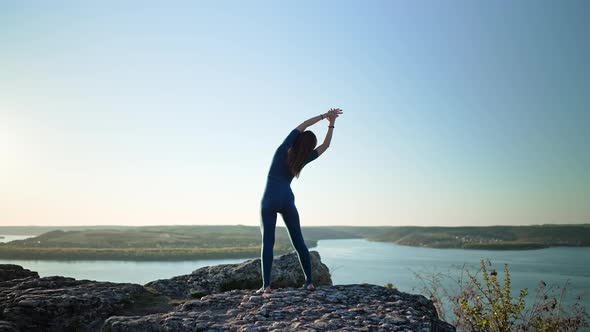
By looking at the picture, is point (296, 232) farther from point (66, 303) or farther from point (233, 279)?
point (66, 303)

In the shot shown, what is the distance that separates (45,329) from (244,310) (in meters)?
2.98

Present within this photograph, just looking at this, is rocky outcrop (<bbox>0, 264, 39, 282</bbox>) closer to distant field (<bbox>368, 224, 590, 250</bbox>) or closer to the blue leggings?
the blue leggings

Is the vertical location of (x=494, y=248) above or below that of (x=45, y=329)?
below

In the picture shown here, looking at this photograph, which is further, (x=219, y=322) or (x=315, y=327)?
(x=219, y=322)

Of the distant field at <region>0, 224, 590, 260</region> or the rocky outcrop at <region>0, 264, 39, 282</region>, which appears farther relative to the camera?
the distant field at <region>0, 224, 590, 260</region>

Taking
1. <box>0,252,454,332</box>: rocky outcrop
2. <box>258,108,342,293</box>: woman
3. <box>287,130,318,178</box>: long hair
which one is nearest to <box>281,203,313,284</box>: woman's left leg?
<box>258,108,342,293</box>: woman

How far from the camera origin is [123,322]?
15.5 ft

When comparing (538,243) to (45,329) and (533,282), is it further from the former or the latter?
(45,329)

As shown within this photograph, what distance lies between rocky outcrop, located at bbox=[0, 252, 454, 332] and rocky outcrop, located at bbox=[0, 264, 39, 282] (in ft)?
0.23

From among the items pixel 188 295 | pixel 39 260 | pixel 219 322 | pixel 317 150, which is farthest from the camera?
pixel 39 260

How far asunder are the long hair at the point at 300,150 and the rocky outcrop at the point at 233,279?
350 cm

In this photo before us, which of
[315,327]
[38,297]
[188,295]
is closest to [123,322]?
[38,297]

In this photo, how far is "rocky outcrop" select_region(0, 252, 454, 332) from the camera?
4.52 m

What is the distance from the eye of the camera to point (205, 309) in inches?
213
